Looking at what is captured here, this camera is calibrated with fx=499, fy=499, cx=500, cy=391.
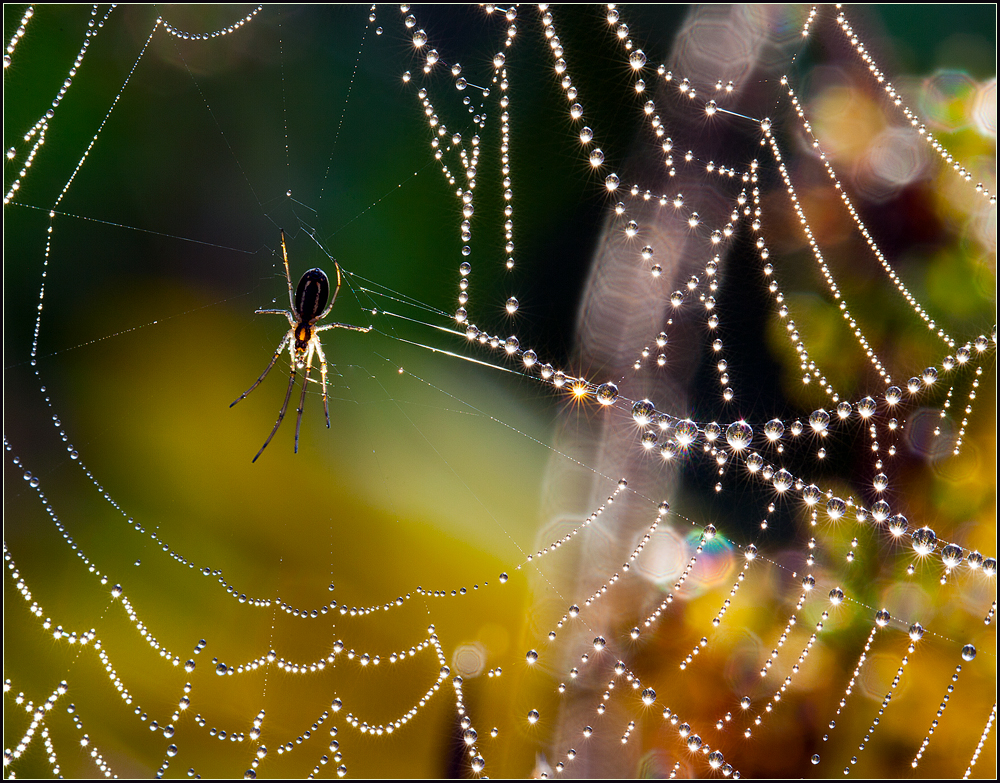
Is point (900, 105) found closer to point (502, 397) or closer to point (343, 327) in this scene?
point (502, 397)

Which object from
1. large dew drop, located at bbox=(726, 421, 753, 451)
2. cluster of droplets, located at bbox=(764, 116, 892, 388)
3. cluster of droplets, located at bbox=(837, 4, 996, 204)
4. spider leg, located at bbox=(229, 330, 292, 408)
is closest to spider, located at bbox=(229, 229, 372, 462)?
spider leg, located at bbox=(229, 330, 292, 408)

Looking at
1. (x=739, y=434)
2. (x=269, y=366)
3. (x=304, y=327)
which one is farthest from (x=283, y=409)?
(x=739, y=434)

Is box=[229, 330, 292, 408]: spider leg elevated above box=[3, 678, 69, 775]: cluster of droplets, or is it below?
above

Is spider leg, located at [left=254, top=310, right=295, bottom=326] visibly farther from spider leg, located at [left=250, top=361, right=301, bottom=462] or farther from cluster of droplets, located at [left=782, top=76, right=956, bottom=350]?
cluster of droplets, located at [left=782, top=76, right=956, bottom=350]

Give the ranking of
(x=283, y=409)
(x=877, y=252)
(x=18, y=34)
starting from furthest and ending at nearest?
(x=283, y=409), (x=877, y=252), (x=18, y=34)

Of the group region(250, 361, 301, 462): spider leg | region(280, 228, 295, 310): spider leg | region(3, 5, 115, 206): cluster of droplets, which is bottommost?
region(250, 361, 301, 462): spider leg

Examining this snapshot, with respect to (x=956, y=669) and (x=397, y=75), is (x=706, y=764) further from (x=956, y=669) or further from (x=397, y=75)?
(x=397, y=75)
